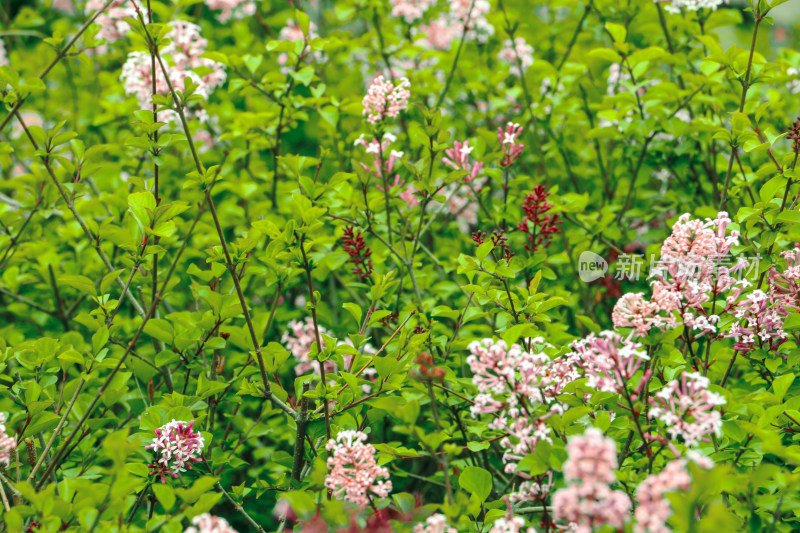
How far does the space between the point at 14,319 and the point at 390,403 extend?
7.65ft

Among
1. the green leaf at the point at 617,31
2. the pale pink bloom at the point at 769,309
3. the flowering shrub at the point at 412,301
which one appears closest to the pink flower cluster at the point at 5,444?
the flowering shrub at the point at 412,301

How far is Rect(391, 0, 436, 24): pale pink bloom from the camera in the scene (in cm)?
334

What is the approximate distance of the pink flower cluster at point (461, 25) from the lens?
337 cm

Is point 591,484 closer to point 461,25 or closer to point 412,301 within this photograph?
point 412,301

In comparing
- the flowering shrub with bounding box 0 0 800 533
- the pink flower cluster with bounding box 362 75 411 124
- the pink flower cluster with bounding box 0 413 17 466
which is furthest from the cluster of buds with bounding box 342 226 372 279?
the pink flower cluster with bounding box 0 413 17 466

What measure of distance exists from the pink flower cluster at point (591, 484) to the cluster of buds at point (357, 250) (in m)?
1.21

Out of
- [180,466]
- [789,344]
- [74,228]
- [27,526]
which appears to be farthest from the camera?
[74,228]

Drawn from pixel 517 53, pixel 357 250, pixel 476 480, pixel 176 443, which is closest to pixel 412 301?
pixel 357 250

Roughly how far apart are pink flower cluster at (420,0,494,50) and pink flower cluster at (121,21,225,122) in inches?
41.2

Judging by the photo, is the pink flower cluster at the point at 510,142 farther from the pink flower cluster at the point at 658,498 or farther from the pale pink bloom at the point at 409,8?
the pink flower cluster at the point at 658,498

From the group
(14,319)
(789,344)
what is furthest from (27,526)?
(789,344)

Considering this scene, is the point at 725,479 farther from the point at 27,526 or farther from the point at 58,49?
the point at 58,49

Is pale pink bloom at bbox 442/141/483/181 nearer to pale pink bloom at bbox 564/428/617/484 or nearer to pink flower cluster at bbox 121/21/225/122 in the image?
pink flower cluster at bbox 121/21/225/122

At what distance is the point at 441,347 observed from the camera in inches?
87.0
